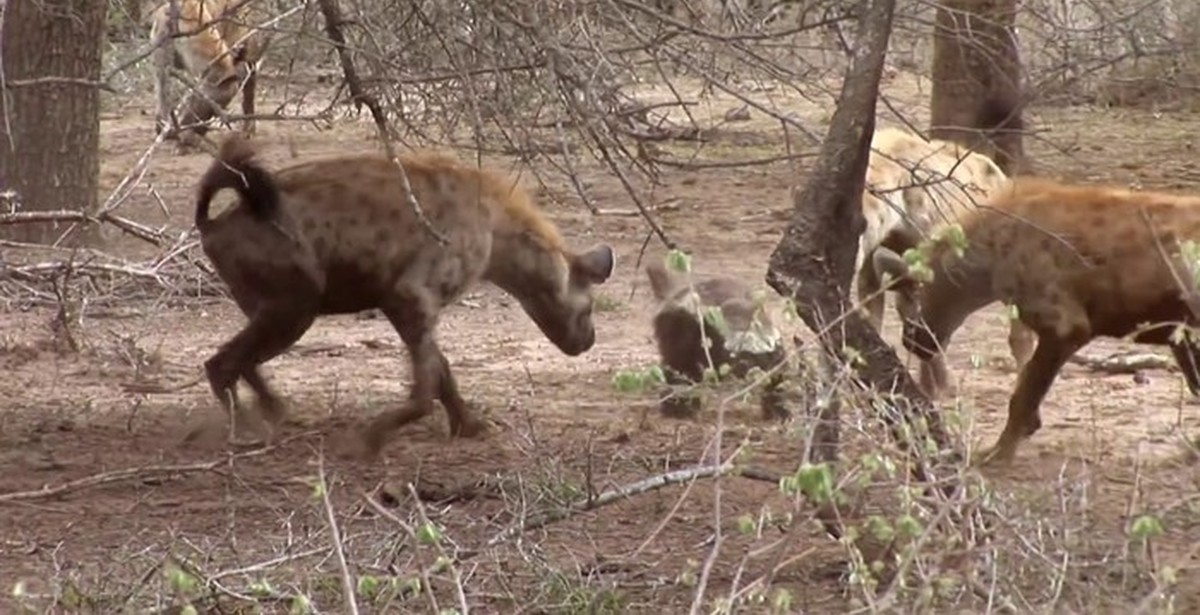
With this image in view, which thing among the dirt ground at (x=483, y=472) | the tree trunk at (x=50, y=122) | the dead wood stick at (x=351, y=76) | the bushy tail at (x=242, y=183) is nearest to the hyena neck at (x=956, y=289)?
the dirt ground at (x=483, y=472)

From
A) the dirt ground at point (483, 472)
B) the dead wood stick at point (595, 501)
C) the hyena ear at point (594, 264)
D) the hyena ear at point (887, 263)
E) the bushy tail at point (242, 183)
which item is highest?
the bushy tail at point (242, 183)

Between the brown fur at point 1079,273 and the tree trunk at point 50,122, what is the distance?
4318 millimetres

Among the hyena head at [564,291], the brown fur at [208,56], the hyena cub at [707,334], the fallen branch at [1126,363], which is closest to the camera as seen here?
the brown fur at [208,56]

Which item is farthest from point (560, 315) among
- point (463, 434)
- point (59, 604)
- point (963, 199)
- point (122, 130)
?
point (122, 130)

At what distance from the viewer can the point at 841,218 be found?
5.85m

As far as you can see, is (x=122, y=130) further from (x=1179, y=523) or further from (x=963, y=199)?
(x=1179, y=523)

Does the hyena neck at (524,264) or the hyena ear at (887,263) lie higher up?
the hyena ear at (887,263)

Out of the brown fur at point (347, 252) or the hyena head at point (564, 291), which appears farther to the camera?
the hyena head at point (564, 291)

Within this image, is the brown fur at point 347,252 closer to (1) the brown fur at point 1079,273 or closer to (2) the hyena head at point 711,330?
(2) the hyena head at point 711,330

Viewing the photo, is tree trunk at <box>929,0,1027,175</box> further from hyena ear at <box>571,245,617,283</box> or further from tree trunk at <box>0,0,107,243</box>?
tree trunk at <box>0,0,107,243</box>

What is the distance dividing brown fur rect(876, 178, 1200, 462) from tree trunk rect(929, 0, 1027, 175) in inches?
10.9

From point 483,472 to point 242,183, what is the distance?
120cm

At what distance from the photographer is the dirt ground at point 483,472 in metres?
5.58

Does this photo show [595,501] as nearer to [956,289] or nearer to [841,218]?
[841,218]
